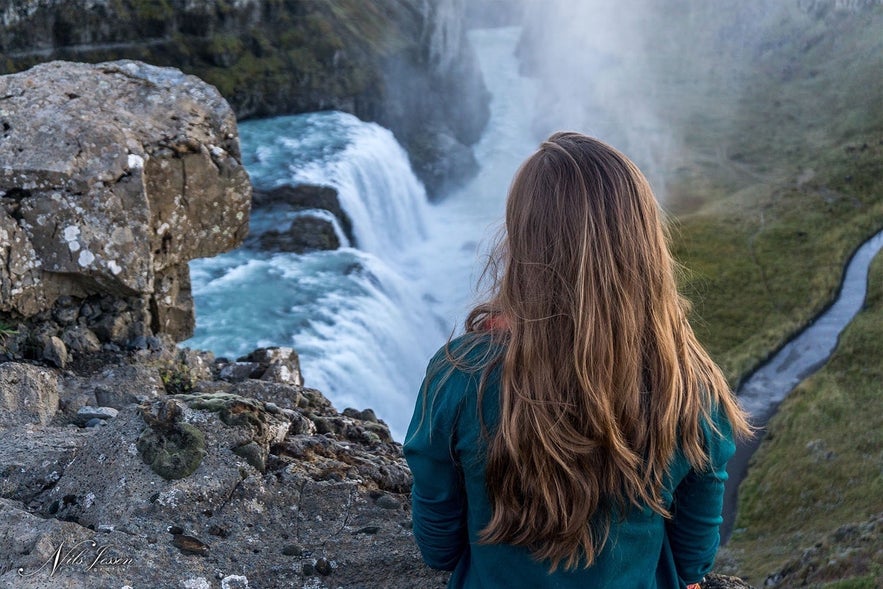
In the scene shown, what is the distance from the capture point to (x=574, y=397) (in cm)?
378

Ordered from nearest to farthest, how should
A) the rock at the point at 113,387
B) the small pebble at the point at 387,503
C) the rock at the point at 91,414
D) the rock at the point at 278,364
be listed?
the small pebble at the point at 387,503
the rock at the point at 91,414
the rock at the point at 113,387
the rock at the point at 278,364

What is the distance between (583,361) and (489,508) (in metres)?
0.90

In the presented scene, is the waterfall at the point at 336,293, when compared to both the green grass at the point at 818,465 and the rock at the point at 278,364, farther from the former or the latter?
the green grass at the point at 818,465

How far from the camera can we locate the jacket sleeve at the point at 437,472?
12.9ft

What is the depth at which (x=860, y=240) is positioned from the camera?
53.0m

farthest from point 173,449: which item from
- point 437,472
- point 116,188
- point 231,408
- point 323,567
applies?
point 116,188

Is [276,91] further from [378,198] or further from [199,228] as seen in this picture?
[199,228]

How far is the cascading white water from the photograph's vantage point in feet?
78.8

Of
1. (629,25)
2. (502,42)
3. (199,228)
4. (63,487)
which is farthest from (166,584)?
(629,25)

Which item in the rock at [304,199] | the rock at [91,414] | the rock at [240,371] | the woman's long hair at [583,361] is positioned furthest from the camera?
the rock at [304,199]

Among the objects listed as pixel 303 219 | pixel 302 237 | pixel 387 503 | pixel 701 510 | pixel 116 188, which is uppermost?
pixel 701 510

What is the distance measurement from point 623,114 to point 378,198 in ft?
165

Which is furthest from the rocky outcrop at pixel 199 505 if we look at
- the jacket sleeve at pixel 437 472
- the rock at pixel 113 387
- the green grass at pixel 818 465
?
the green grass at pixel 818 465

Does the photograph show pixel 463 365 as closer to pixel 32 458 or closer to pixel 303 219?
pixel 32 458
